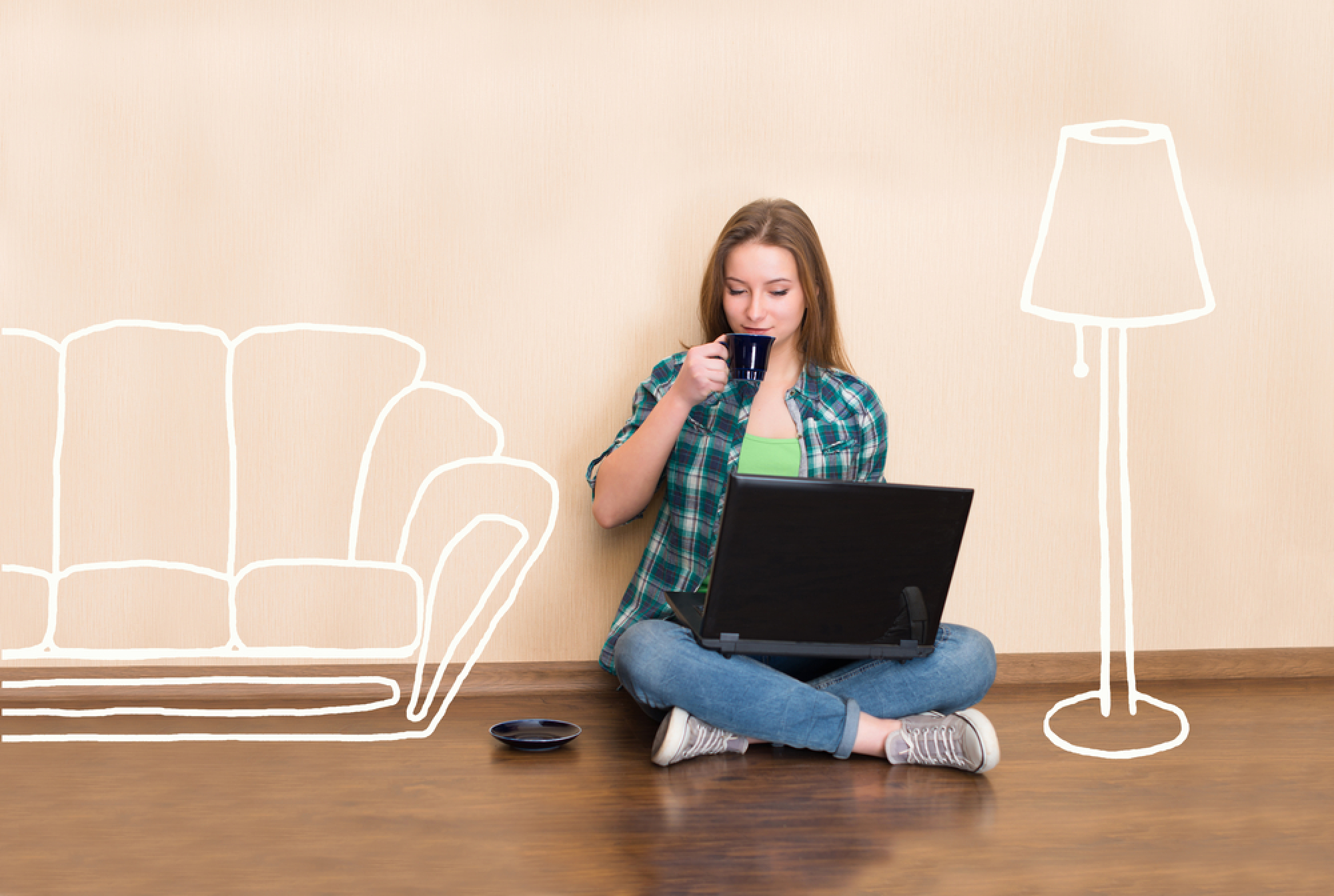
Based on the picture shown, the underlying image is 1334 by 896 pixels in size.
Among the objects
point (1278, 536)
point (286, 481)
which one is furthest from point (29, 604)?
point (1278, 536)

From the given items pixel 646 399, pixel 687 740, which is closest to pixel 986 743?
pixel 687 740

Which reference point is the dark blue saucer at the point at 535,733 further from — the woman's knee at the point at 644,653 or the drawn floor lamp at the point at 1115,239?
the drawn floor lamp at the point at 1115,239

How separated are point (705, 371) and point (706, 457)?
0.28 metres

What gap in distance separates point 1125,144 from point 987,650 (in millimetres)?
1112

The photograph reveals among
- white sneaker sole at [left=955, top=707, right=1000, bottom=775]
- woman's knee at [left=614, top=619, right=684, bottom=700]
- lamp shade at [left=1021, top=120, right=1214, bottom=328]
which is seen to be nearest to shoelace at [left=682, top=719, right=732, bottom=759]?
woman's knee at [left=614, top=619, right=684, bottom=700]

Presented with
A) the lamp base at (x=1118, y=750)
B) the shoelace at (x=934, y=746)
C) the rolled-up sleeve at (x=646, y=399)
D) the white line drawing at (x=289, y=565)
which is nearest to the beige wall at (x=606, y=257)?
the white line drawing at (x=289, y=565)

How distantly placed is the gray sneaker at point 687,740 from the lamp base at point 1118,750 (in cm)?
54

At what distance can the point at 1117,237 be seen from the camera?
88.8 inches

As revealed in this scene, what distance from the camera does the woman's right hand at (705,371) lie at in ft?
5.66

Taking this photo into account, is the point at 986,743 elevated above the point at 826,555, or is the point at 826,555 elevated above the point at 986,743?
the point at 826,555

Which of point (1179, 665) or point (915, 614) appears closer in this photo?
point (915, 614)

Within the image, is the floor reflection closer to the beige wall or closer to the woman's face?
the beige wall

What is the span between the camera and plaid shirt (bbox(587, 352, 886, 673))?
1.97m

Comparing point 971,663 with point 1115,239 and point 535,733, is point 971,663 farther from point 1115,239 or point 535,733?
point 1115,239
